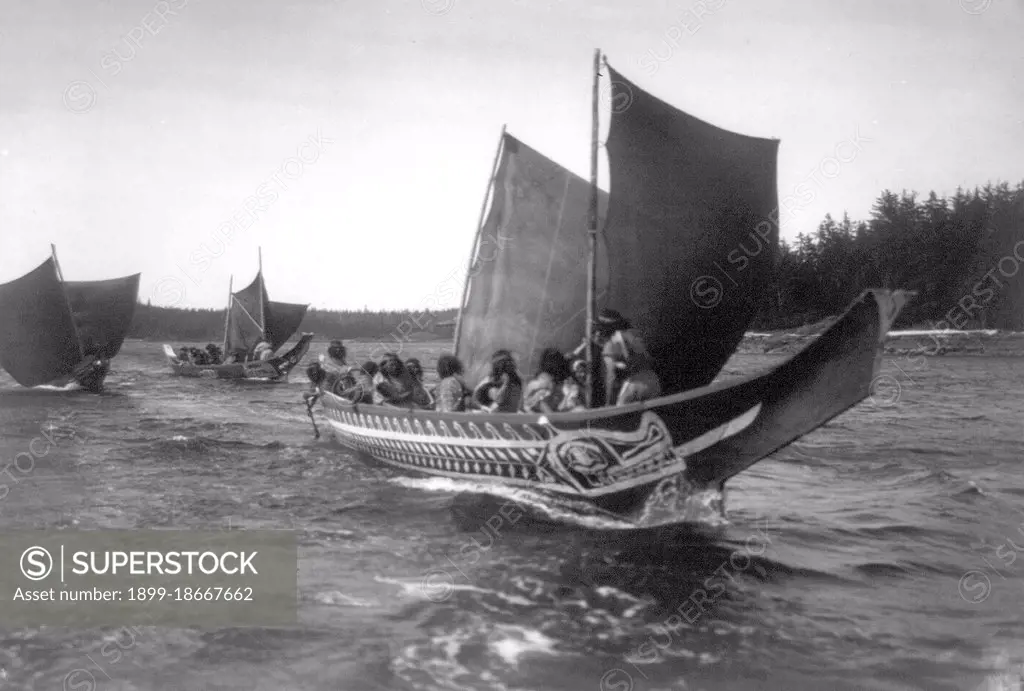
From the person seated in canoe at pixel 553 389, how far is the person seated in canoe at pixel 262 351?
3421cm

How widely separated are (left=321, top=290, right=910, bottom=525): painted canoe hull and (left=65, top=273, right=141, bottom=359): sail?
25540 mm

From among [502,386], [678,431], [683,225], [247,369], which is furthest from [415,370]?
[247,369]

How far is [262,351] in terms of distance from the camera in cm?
4291

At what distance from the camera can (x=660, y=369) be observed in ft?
33.6

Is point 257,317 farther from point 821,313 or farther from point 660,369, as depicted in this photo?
point 821,313

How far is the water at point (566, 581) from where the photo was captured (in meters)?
6.20

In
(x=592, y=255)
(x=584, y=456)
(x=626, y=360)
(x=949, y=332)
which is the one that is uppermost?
(x=592, y=255)

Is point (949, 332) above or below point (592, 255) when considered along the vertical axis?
below

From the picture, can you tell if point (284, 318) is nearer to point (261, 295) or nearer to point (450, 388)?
point (261, 295)

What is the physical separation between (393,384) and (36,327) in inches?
872

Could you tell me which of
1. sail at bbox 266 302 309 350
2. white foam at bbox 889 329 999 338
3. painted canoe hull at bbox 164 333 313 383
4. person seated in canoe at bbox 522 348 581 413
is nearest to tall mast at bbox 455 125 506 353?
person seated in canoe at bbox 522 348 581 413

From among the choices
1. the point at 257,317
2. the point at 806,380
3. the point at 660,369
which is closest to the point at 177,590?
the point at 660,369

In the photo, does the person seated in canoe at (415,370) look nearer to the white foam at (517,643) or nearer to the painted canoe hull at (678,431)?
the painted canoe hull at (678,431)

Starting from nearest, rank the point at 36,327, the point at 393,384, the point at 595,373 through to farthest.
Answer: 1. the point at 595,373
2. the point at 393,384
3. the point at 36,327
